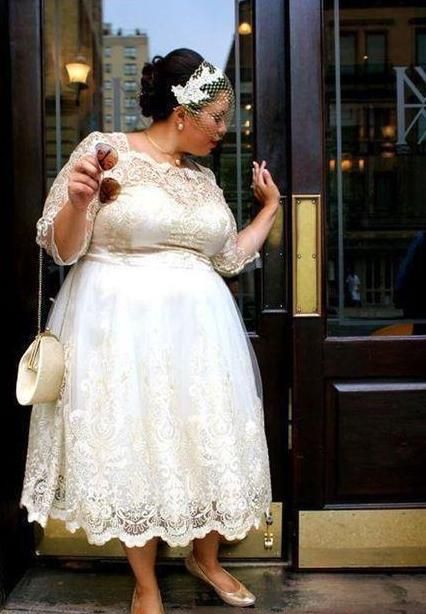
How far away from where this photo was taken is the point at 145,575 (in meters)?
2.32

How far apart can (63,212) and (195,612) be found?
139cm

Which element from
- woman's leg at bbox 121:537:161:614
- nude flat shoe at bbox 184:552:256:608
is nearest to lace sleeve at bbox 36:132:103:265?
woman's leg at bbox 121:537:161:614

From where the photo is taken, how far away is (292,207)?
2635 millimetres

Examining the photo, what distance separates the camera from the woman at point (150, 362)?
213 cm

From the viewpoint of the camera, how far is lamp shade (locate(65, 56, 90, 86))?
2.79m

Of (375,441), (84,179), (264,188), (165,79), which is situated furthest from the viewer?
(375,441)

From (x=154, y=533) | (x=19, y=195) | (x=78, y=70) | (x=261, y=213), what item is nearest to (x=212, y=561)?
(x=154, y=533)

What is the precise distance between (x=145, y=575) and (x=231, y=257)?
1057 mm

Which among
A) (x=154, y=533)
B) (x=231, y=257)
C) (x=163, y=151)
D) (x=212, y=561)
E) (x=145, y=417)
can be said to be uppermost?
(x=163, y=151)

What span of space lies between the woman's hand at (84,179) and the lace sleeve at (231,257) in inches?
22.6

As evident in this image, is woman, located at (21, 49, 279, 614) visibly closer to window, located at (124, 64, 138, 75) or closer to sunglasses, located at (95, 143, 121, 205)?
sunglasses, located at (95, 143, 121, 205)

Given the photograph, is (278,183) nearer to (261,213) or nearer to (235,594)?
(261,213)

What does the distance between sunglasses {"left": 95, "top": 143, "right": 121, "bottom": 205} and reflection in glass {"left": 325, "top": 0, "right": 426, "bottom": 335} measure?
950mm

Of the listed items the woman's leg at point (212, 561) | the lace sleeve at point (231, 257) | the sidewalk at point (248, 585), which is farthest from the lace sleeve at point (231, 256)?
the sidewalk at point (248, 585)
